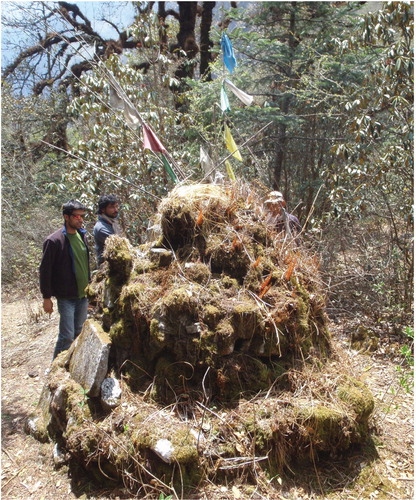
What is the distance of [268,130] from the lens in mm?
9242

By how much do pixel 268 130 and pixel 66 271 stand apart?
6.67 m

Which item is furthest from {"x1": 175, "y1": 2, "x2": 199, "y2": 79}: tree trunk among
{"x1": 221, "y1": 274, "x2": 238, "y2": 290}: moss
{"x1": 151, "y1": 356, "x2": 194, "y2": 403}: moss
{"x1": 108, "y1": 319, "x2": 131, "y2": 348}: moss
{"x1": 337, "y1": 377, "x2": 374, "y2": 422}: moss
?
{"x1": 337, "y1": 377, "x2": 374, "y2": 422}: moss

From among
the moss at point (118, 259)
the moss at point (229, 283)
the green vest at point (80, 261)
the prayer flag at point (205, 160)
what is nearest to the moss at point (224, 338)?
the moss at point (229, 283)

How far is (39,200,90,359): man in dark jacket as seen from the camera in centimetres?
421

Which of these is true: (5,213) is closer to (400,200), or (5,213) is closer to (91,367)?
(91,367)

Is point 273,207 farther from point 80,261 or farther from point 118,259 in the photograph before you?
point 80,261

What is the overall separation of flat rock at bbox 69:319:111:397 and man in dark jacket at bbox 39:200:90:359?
0.62 m

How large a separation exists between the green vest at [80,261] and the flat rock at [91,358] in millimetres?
705

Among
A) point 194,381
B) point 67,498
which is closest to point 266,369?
point 194,381

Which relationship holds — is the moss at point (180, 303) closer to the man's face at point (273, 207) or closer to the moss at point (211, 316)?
the moss at point (211, 316)

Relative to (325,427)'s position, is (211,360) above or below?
above

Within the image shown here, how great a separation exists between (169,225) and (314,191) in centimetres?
581

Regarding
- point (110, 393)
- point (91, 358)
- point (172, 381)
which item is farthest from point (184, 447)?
point (91, 358)

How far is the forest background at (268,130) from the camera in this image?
17.3 feet
